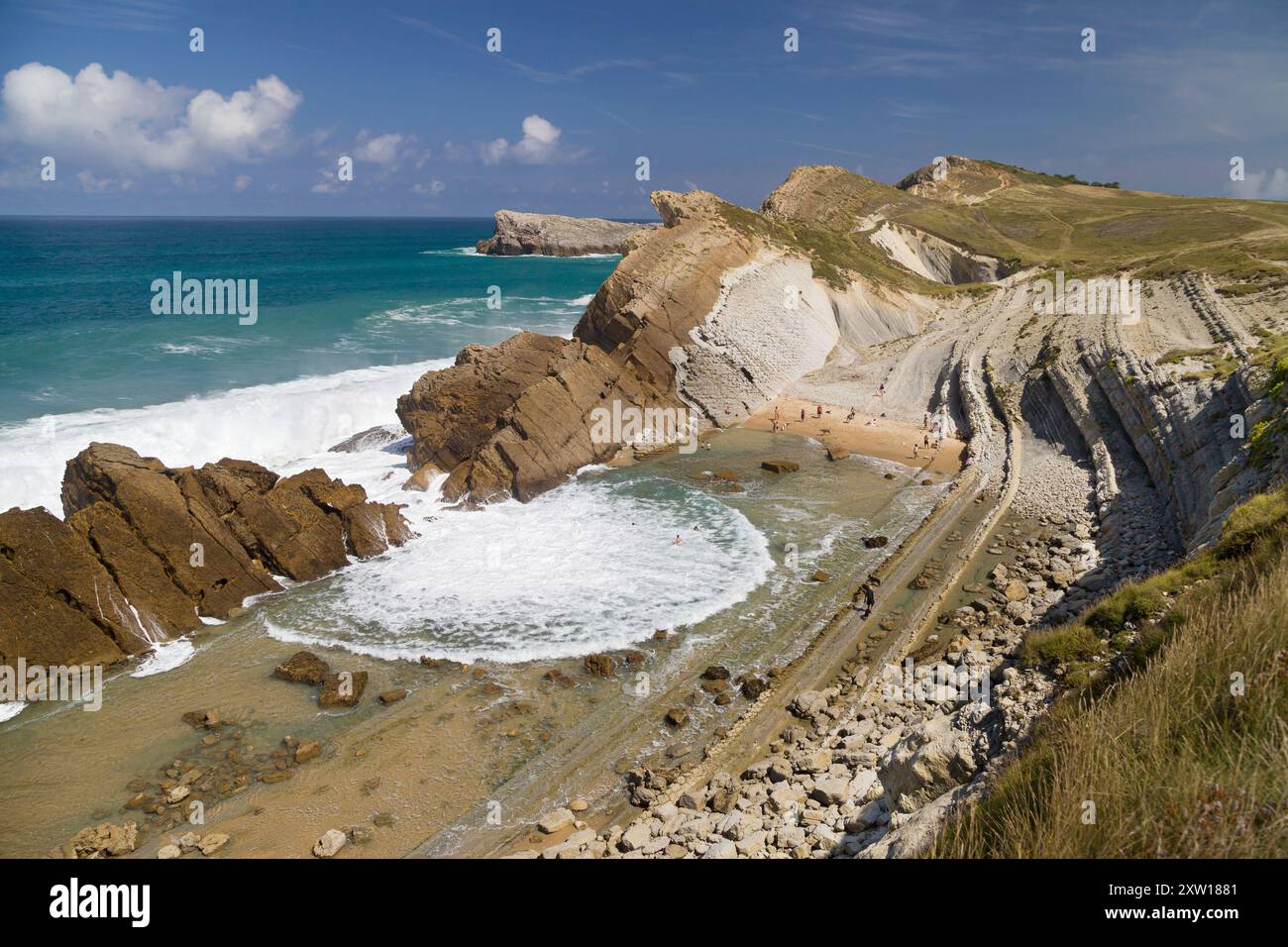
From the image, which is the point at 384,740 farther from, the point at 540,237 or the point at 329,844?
the point at 540,237

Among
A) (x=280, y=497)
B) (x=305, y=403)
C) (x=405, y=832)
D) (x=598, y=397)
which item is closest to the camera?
(x=405, y=832)

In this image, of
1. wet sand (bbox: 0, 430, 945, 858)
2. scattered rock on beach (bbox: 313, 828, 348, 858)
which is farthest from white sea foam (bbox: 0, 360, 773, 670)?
scattered rock on beach (bbox: 313, 828, 348, 858)

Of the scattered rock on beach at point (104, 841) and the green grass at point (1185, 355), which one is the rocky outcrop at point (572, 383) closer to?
the scattered rock on beach at point (104, 841)

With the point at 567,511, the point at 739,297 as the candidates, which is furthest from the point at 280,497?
the point at 739,297

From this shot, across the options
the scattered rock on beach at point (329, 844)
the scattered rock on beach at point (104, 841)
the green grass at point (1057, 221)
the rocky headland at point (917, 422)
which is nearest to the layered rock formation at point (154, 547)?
the rocky headland at point (917, 422)
